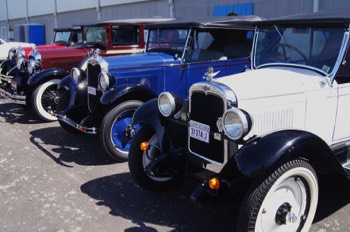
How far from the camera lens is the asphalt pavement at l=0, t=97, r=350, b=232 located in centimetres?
315

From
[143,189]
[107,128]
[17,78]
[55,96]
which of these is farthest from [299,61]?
[17,78]

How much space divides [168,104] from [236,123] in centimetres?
81

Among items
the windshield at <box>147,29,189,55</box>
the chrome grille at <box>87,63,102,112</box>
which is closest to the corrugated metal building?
the windshield at <box>147,29,189,55</box>

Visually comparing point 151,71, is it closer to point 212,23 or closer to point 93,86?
point 93,86

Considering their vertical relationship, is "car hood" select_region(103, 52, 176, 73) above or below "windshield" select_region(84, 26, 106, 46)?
below

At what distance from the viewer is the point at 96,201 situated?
3609 mm

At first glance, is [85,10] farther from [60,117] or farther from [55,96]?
[60,117]

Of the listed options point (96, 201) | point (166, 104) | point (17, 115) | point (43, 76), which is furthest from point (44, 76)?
point (166, 104)

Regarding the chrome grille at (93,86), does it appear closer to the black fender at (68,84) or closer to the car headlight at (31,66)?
the black fender at (68,84)

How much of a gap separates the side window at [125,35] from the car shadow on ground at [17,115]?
83.5 inches

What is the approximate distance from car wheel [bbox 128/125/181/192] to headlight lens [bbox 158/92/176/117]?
12.4 inches

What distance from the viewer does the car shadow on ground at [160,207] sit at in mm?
3150

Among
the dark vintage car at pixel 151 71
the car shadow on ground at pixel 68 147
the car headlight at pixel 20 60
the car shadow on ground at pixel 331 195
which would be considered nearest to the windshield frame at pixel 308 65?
the car shadow on ground at pixel 331 195

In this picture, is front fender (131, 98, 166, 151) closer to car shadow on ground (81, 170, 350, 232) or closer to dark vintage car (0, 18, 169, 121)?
car shadow on ground (81, 170, 350, 232)
